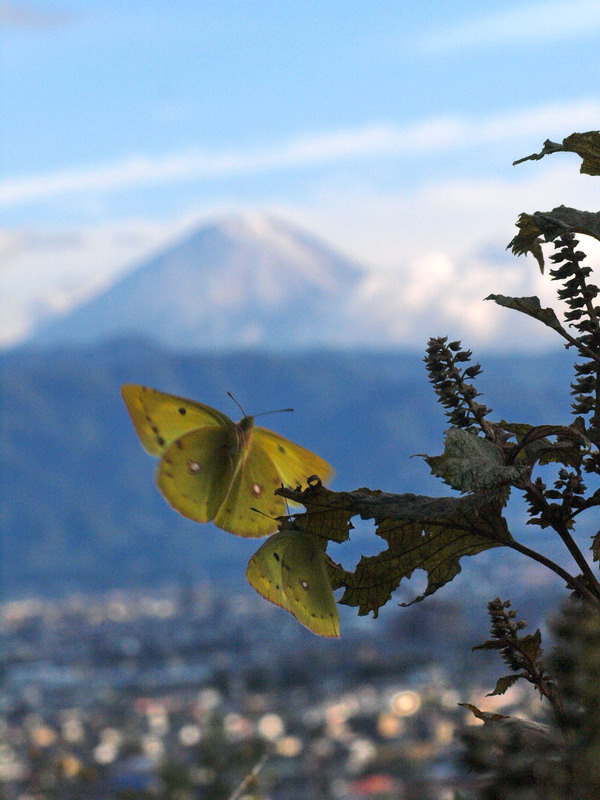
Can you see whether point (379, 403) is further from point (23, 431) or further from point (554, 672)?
point (554, 672)

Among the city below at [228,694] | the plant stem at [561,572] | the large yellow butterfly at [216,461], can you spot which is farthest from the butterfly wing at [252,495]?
the city below at [228,694]

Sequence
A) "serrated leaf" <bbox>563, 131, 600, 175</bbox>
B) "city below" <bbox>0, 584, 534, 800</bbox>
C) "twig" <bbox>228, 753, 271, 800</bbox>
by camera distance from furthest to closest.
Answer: "city below" <bbox>0, 584, 534, 800</bbox> < "twig" <bbox>228, 753, 271, 800</bbox> < "serrated leaf" <bbox>563, 131, 600, 175</bbox>

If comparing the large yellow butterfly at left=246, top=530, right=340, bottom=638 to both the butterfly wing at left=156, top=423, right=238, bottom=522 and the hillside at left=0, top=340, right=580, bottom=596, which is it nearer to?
the butterfly wing at left=156, top=423, right=238, bottom=522

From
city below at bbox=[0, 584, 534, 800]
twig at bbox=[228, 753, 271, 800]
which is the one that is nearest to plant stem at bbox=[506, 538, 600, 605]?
twig at bbox=[228, 753, 271, 800]

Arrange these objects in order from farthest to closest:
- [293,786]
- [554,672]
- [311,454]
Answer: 1. [293,786]
2. [311,454]
3. [554,672]

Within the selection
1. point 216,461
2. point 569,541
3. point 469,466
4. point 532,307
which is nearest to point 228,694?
point 216,461

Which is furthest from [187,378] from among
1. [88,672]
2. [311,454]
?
[311,454]
